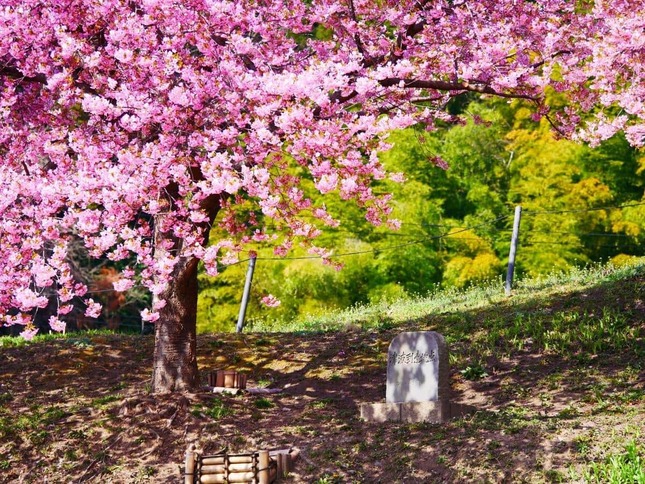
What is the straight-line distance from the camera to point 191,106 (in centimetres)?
971

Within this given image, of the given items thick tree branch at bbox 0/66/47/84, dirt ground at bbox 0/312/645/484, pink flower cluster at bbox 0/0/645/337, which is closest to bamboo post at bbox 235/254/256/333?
dirt ground at bbox 0/312/645/484

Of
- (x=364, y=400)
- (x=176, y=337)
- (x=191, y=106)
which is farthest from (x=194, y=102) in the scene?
(x=364, y=400)

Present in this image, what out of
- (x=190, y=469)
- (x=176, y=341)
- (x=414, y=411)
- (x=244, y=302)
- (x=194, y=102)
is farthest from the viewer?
(x=244, y=302)

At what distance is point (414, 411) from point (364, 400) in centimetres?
160

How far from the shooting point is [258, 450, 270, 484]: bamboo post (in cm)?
864

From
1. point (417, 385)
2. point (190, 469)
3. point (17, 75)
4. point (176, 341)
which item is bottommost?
point (190, 469)

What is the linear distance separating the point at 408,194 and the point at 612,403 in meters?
16.4

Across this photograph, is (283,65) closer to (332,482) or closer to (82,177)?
(82,177)

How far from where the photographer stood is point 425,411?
10617 millimetres

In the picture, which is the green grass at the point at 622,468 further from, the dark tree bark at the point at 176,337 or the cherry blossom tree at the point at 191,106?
the dark tree bark at the point at 176,337

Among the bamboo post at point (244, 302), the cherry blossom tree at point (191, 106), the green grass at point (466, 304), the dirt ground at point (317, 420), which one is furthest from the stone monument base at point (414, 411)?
the bamboo post at point (244, 302)

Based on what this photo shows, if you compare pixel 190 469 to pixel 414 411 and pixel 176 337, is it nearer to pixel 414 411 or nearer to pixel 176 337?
pixel 414 411

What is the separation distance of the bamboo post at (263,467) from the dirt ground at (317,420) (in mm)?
455

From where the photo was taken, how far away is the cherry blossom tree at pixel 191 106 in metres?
9.15
